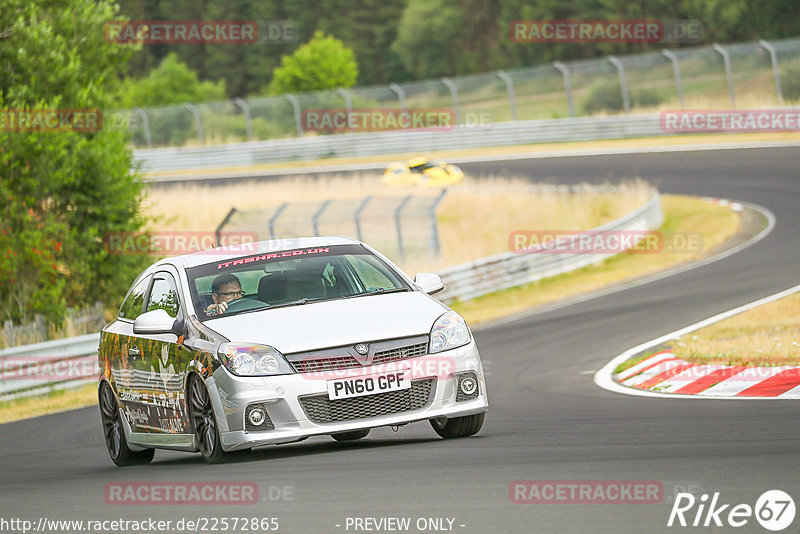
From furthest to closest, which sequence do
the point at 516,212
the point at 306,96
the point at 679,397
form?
the point at 306,96, the point at 516,212, the point at 679,397

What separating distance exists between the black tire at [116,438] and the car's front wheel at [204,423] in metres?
1.49

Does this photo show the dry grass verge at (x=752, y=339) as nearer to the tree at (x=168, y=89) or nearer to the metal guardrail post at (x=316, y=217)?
the metal guardrail post at (x=316, y=217)

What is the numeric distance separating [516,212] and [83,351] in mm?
16591

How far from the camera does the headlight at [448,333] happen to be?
8648mm

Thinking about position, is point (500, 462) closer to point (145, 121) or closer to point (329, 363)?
point (329, 363)

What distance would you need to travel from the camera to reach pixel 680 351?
43.8 ft

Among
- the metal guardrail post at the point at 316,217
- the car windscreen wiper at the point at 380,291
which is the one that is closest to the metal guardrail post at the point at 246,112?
the metal guardrail post at the point at 316,217

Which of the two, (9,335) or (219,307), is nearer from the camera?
(219,307)

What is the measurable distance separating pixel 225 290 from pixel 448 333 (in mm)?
1771

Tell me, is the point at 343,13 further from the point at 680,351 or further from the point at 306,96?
the point at 680,351

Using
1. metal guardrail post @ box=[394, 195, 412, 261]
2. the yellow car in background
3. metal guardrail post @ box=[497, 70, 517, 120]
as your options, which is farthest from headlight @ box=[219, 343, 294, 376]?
metal guardrail post @ box=[497, 70, 517, 120]

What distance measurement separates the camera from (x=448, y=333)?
873cm

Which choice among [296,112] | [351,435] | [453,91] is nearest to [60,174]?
[351,435]

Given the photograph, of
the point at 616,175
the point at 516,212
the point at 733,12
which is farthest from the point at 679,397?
the point at 733,12
